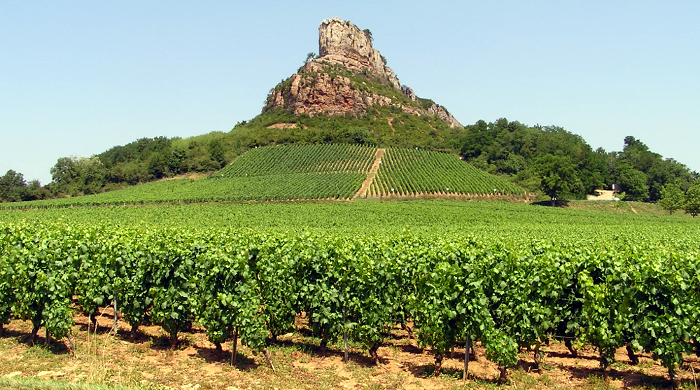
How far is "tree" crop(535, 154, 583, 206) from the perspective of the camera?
76000 mm

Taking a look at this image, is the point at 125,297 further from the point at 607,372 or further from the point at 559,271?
the point at 607,372

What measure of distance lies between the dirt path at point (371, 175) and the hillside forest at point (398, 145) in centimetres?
1097

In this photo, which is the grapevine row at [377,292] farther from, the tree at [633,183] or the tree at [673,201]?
the tree at [633,183]

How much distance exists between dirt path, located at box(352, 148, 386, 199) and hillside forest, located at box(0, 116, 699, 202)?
11.0m

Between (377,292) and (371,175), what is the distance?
226 feet

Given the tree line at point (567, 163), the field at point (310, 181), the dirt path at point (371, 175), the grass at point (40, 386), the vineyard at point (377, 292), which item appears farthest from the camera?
the tree line at point (567, 163)

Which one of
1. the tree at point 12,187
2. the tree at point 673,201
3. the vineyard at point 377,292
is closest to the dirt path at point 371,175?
the tree at point 673,201

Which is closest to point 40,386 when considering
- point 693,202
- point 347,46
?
point 693,202

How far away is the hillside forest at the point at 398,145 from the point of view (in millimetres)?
89625

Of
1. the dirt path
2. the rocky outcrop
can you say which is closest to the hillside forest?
the dirt path

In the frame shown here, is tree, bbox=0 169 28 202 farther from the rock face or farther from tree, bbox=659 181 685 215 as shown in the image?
tree, bbox=659 181 685 215

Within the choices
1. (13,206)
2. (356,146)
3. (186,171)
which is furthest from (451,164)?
(13,206)

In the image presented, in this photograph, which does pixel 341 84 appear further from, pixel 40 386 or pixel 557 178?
pixel 40 386

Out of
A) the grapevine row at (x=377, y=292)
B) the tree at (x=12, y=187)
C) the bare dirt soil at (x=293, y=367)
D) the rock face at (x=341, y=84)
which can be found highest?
the rock face at (x=341, y=84)
